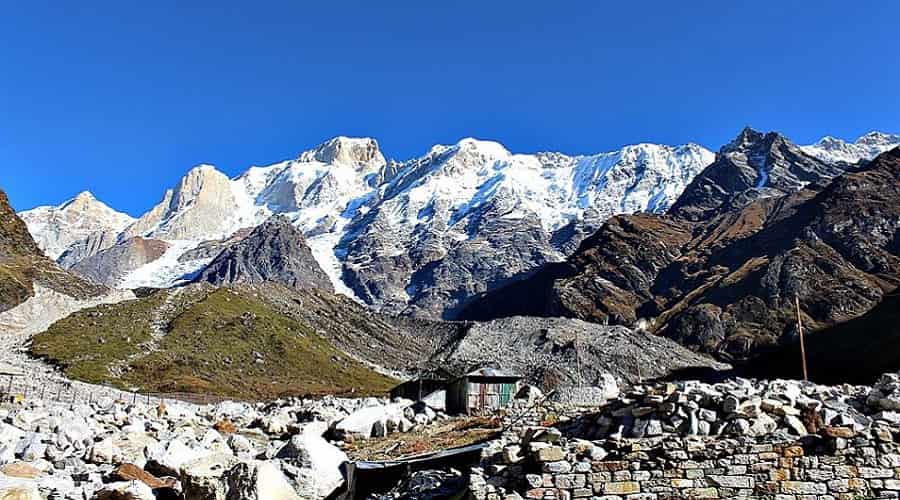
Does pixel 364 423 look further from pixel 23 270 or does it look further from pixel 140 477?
pixel 23 270

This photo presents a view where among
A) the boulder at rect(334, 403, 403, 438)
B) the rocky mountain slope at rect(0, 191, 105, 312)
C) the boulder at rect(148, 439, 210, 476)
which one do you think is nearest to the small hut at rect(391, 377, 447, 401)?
the boulder at rect(334, 403, 403, 438)

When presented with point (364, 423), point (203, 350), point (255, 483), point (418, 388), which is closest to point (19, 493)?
point (255, 483)

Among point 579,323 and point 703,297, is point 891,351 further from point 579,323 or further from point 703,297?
point 703,297

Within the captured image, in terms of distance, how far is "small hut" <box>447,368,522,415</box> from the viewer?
1425 inches

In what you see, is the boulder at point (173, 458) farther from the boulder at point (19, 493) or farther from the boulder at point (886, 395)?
the boulder at point (886, 395)

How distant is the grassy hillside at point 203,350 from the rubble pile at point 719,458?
A: 7751cm

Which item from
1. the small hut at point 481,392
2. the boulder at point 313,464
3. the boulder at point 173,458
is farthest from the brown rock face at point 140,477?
the small hut at point 481,392

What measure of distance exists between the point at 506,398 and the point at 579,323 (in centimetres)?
11012

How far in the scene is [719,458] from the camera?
475 inches

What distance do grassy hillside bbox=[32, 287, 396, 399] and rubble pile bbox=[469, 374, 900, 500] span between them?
77.5m

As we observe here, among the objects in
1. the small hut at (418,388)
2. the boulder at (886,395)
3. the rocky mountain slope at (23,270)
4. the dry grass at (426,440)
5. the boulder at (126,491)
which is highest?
the rocky mountain slope at (23,270)

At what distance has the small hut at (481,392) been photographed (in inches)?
1425

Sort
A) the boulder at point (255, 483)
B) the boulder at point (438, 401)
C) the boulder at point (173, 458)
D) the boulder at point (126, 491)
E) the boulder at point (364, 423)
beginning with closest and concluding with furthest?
the boulder at point (255, 483) → the boulder at point (126, 491) → the boulder at point (173, 458) → the boulder at point (364, 423) → the boulder at point (438, 401)

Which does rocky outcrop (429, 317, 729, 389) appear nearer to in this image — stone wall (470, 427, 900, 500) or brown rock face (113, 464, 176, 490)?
brown rock face (113, 464, 176, 490)
